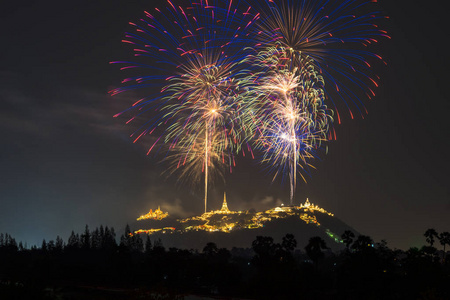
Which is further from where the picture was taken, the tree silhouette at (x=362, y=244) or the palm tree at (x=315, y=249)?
the palm tree at (x=315, y=249)

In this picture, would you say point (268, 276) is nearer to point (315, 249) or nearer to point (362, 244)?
point (362, 244)

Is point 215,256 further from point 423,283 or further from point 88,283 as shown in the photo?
point 423,283

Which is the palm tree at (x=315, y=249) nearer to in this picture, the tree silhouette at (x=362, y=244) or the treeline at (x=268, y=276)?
the treeline at (x=268, y=276)

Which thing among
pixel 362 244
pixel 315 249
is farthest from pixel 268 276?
pixel 315 249

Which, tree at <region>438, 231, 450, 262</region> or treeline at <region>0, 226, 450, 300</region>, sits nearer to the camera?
treeline at <region>0, 226, 450, 300</region>

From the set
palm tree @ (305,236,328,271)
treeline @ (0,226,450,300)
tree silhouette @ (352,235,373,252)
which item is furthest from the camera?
palm tree @ (305,236,328,271)

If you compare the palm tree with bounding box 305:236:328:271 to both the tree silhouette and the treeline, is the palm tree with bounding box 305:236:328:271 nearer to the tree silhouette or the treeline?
the treeline

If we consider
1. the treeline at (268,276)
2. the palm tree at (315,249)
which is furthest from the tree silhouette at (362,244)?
the palm tree at (315,249)

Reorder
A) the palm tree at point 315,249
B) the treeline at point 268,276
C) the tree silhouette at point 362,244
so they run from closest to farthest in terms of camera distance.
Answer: the treeline at point 268,276, the tree silhouette at point 362,244, the palm tree at point 315,249

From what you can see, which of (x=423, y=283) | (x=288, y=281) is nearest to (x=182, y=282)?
(x=288, y=281)

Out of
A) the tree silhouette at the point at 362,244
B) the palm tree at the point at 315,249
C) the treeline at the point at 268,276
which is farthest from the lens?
the palm tree at the point at 315,249

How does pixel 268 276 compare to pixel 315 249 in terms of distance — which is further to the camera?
pixel 315 249

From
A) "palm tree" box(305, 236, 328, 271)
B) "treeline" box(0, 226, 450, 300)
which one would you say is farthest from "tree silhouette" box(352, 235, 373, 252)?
"palm tree" box(305, 236, 328, 271)

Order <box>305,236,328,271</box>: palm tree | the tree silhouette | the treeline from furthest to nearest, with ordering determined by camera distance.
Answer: <box>305,236,328,271</box>: palm tree
the tree silhouette
the treeline
